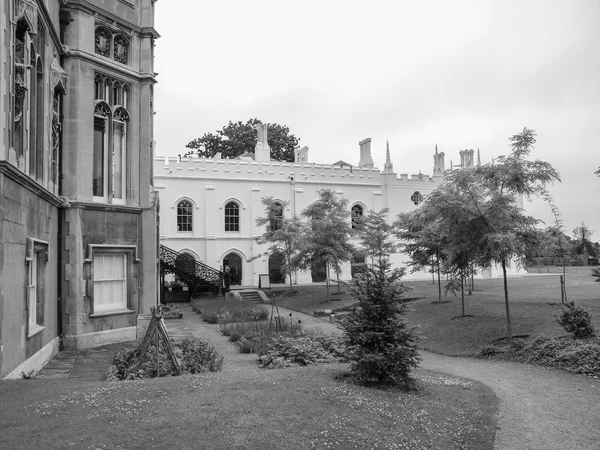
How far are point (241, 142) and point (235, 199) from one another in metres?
20.2

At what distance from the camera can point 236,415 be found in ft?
23.9

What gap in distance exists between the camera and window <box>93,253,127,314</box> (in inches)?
590

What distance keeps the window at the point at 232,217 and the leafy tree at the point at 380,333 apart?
1108 inches

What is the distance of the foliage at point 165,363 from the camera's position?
10422 mm

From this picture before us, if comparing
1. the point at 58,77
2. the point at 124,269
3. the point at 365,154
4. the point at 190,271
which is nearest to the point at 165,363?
the point at 124,269

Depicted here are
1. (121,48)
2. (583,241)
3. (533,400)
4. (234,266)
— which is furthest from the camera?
(583,241)

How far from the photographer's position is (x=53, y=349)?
13000mm

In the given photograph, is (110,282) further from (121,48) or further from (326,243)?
(326,243)

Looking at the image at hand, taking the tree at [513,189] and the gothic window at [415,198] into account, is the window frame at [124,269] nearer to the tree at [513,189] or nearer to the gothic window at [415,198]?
the tree at [513,189]

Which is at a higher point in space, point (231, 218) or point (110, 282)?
point (231, 218)

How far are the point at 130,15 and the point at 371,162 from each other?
31.0m

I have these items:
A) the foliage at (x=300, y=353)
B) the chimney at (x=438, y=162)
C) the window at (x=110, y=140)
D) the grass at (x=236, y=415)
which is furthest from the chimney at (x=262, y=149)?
the grass at (x=236, y=415)

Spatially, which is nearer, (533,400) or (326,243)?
(533,400)

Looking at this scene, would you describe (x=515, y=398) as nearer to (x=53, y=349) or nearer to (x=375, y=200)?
(x=53, y=349)
